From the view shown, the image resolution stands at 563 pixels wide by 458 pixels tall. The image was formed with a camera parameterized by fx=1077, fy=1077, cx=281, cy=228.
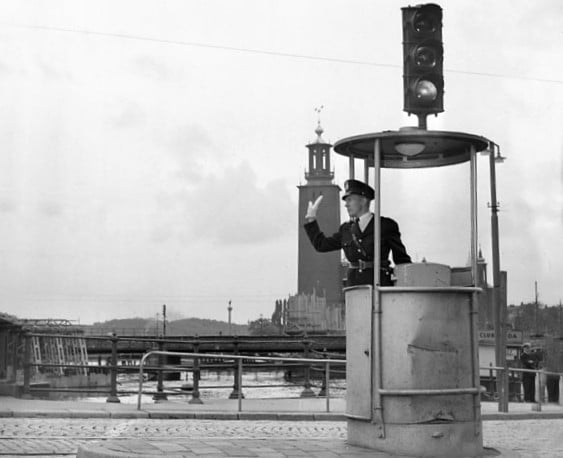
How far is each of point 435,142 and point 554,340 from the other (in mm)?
32373

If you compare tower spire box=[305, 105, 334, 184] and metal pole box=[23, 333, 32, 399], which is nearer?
metal pole box=[23, 333, 32, 399]

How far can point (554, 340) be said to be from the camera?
39.3 meters

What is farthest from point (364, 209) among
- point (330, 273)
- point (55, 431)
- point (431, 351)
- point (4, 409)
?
point (330, 273)

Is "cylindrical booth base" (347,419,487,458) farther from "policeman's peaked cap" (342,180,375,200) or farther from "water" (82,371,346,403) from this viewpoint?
"water" (82,371,346,403)

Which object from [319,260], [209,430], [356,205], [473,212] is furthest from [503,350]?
[319,260]

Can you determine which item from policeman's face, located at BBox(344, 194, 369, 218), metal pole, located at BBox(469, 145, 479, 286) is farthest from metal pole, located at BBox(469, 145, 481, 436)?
policeman's face, located at BBox(344, 194, 369, 218)

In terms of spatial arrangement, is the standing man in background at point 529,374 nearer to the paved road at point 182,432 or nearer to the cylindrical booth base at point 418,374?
the paved road at point 182,432

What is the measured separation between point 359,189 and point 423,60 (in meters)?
1.18

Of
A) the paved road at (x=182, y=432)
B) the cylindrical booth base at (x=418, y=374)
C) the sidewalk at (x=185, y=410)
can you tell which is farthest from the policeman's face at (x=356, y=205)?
the sidewalk at (x=185, y=410)

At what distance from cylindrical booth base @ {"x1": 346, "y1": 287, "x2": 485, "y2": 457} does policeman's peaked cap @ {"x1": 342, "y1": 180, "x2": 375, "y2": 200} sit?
2.81 ft

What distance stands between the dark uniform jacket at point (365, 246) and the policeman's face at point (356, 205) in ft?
0.36

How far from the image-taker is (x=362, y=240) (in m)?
8.54

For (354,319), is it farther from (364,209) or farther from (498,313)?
(498,313)

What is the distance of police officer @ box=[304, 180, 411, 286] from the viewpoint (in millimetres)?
8406
